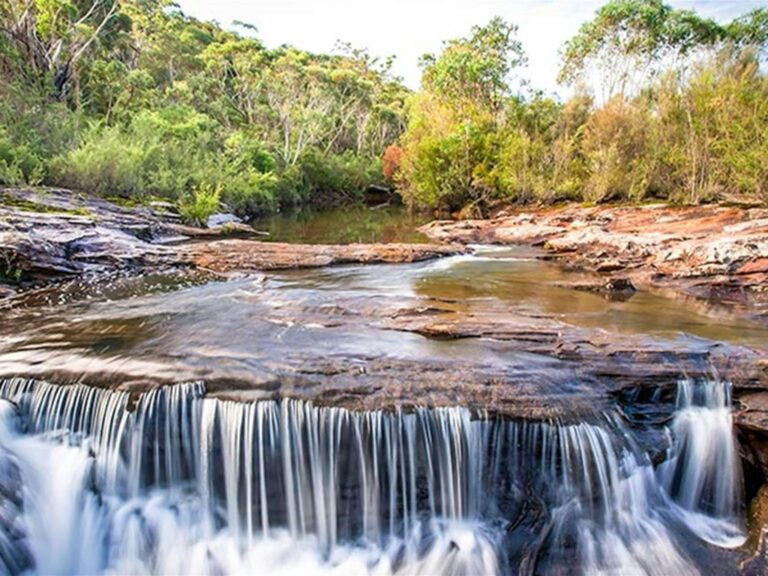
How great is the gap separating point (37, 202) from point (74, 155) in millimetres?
4158

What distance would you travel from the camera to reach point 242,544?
423cm

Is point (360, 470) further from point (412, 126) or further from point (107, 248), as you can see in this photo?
point (412, 126)

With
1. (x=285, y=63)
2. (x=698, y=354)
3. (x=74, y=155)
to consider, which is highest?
(x=285, y=63)

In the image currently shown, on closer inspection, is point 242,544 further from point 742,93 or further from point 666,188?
point 666,188

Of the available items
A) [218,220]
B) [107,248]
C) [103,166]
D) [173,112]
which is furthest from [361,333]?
[173,112]

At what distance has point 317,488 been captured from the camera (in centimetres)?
436

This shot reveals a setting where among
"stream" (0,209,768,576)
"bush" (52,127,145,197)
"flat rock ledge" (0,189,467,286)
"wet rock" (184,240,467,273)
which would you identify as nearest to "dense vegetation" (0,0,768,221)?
"bush" (52,127,145,197)

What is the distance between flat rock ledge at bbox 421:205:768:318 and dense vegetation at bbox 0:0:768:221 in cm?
237

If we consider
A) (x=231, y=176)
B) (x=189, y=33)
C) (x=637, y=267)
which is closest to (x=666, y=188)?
(x=637, y=267)

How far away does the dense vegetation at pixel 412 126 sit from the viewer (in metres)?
15.9

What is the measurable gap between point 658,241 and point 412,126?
66.2 feet

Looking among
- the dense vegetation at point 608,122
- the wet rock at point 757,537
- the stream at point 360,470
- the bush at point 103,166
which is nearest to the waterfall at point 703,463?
the stream at point 360,470

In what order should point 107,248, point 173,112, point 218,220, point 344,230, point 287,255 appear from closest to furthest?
point 107,248 → point 287,255 → point 218,220 → point 344,230 → point 173,112

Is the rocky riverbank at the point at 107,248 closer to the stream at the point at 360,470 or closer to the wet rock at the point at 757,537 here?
the stream at the point at 360,470
